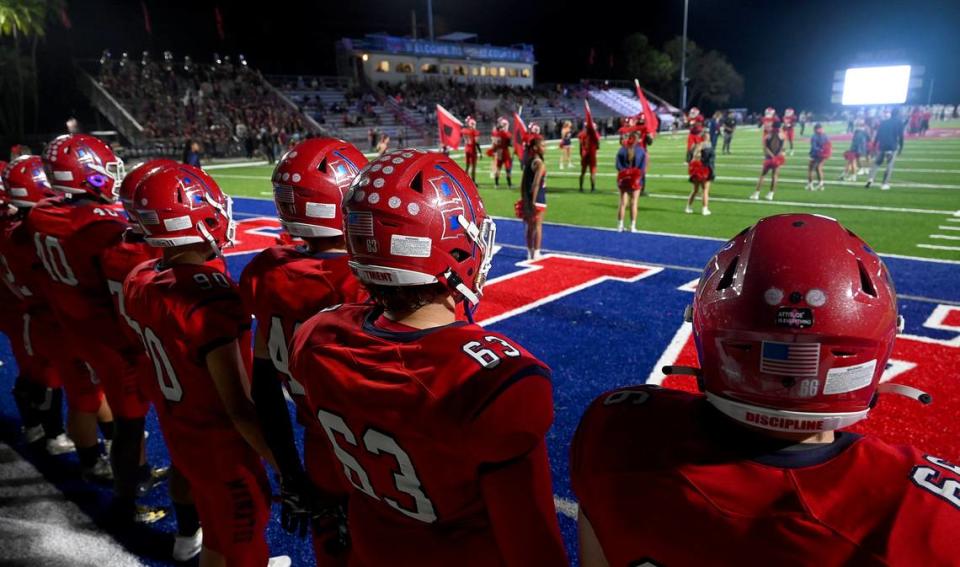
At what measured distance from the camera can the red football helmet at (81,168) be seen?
4016 millimetres

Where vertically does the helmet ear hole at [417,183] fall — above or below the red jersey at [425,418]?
above

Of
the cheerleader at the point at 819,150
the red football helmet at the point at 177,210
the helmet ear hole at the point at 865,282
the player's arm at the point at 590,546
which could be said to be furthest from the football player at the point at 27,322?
the cheerleader at the point at 819,150

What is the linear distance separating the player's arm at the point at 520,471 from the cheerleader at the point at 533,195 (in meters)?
7.86

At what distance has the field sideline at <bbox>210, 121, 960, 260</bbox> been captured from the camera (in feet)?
35.4

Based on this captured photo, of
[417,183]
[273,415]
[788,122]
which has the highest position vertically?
[788,122]

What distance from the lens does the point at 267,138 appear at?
3131 cm

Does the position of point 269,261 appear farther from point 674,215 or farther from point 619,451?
point 674,215

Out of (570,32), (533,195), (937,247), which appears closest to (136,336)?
(533,195)

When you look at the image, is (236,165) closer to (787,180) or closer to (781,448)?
(787,180)

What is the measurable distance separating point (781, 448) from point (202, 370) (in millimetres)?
2231

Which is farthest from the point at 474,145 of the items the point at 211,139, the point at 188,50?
the point at 188,50

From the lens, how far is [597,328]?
6.41 m

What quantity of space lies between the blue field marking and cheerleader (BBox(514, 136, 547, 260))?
46 cm

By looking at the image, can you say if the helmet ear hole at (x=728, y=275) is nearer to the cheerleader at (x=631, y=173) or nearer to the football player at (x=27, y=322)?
the football player at (x=27, y=322)
